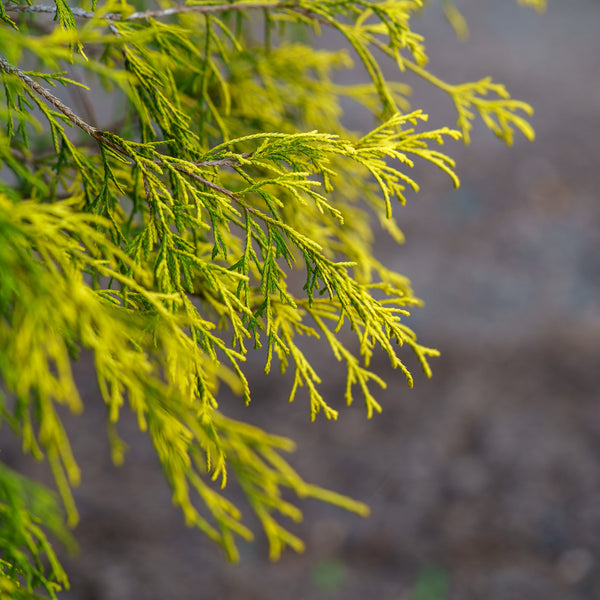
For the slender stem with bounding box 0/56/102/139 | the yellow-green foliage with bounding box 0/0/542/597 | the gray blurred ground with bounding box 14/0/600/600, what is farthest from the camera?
the gray blurred ground with bounding box 14/0/600/600

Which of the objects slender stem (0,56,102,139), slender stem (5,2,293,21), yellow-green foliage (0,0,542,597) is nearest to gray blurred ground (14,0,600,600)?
yellow-green foliage (0,0,542,597)

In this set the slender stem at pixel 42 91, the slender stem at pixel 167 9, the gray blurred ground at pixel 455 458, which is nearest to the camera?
the slender stem at pixel 42 91

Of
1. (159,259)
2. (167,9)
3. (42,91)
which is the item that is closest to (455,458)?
(159,259)

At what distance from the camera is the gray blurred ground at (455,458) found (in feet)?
17.3

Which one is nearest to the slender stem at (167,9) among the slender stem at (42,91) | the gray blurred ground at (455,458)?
the slender stem at (42,91)

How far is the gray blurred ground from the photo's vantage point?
17.3 ft

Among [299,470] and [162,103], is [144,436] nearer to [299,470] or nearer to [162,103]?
[299,470]

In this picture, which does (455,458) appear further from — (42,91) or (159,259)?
(42,91)

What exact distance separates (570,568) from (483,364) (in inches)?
112

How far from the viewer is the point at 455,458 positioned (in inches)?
245

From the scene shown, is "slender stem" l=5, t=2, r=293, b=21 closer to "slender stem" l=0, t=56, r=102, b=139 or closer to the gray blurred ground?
"slender stem" l=0, t=56, r=102, b=139

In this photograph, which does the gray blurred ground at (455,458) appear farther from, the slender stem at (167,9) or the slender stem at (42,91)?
the slender stem at (167,9)

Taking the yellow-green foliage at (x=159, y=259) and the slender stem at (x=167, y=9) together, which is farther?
the slender stem at (x=167, y=9)

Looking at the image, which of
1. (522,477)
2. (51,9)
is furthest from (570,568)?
(51,9)
